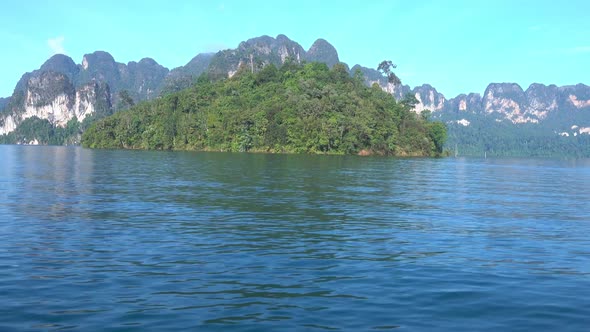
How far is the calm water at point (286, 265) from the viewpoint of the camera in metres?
12.2

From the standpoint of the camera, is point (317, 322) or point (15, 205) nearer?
point (317, 322)

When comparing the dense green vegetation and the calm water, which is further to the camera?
the dense green vegetation

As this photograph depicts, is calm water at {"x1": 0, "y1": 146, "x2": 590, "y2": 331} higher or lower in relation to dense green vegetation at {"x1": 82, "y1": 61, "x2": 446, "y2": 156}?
lower

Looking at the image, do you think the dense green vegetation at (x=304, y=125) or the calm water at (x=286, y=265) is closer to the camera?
the calm water at (x=286, y=265)

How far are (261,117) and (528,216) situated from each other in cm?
13867

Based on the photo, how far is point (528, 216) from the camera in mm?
30531

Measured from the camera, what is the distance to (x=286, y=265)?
17.0 m

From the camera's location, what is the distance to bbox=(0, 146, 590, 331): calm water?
12211 mm

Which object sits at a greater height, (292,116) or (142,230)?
(292,116)

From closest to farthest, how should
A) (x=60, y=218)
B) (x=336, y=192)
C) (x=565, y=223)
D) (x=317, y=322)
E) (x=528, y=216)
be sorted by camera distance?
(x=317, y=322) < (x=60, y=218) < (x=565, y=223) < (x=528, y=216) < (x=336, y=192)

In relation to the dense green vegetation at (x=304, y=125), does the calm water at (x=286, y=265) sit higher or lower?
lower

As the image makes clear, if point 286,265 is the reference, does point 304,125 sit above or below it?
above

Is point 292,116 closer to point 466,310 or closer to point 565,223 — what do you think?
point 565,223

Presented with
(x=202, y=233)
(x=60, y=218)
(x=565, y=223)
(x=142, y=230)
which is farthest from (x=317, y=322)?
(x=565, y=223)
